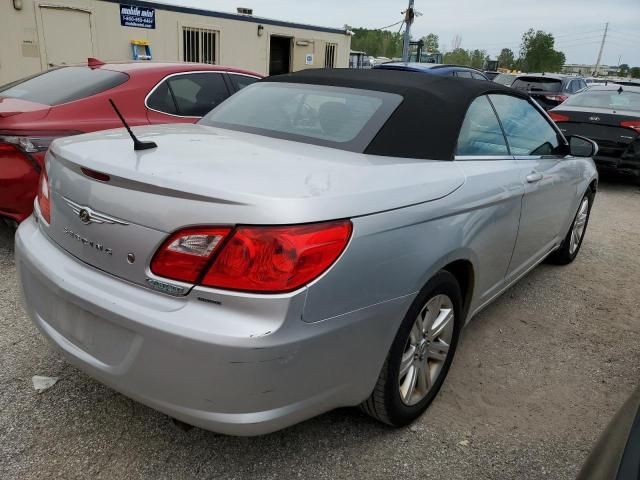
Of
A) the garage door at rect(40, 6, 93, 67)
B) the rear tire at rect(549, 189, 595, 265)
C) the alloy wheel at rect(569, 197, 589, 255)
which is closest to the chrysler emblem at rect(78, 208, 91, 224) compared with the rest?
the rear tire at rect(549, 189, 595, 265)

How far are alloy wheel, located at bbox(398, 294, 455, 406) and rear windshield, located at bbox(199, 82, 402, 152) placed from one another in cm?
79

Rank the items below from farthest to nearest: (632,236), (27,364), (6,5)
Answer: (6,5) < (632,236) < (27,364)

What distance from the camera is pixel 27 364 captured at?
274 centimetres

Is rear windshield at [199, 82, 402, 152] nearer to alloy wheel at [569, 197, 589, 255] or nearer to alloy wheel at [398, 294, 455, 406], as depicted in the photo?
alloy wheel at [398, 294, 455, 406]

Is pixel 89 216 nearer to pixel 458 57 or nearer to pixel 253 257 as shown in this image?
pixel 253 257

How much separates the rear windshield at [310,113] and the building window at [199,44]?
480 inches

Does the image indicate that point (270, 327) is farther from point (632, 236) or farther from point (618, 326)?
point (632, 236)

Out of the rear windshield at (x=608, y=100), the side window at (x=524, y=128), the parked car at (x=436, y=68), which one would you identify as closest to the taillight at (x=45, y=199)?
the side window at (x=524, y=128)

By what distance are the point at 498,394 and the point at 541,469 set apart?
0.55 metres

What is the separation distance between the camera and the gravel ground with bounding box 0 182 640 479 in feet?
7.09

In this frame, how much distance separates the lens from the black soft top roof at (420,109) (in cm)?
247

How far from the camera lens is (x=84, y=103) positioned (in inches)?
169

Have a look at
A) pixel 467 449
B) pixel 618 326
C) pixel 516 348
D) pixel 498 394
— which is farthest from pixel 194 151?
pixel 618 326

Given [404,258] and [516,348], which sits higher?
[404,258]
